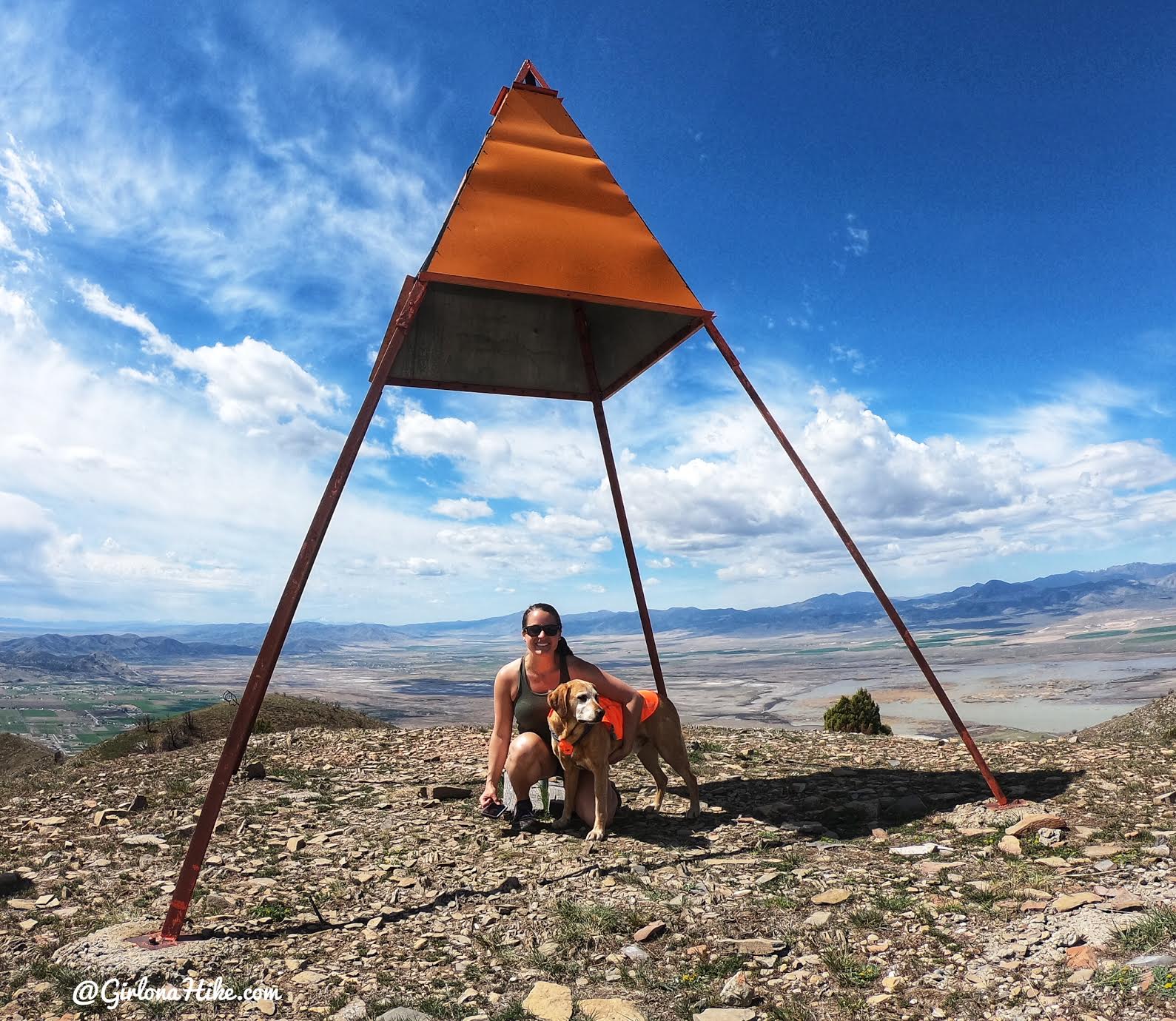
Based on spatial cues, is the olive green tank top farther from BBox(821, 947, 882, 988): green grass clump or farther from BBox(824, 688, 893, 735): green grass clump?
BBox(824, 688, 893, 735): green grass clump

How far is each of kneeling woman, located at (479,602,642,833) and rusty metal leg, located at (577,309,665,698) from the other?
2.76m

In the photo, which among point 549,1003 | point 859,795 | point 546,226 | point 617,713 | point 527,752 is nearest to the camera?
point 549,1003

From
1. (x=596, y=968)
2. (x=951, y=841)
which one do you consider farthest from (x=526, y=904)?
(x=951, y=841)

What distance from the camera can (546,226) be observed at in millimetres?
6941

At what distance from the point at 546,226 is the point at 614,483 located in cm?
401

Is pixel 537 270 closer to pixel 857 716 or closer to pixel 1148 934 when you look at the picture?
pixel 1148 934

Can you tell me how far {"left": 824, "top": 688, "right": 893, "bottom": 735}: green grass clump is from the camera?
18219 mm

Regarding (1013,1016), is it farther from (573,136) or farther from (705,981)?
(573,136)

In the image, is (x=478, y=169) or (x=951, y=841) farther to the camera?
(x=478, y=169)

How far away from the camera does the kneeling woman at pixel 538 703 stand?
680cm

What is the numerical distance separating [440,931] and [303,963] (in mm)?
863

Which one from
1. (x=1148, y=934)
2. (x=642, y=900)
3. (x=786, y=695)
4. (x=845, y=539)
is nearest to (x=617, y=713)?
(x=642, y=900)

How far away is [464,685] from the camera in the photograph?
608 feet

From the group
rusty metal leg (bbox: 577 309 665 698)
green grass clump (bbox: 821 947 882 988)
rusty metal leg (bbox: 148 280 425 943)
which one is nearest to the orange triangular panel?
rusty metal leg (bbox: 148 280 425 943)
